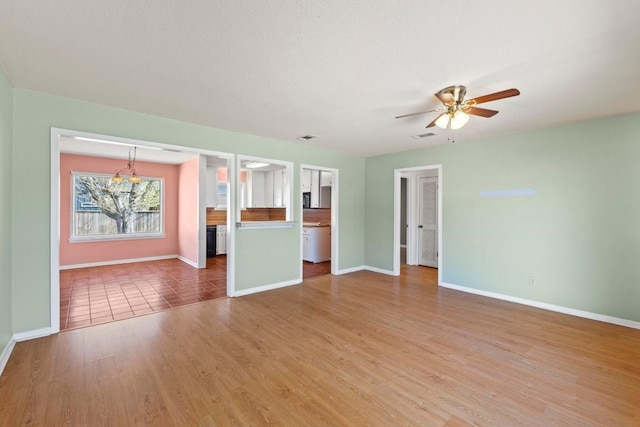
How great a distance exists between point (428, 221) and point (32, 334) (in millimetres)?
6877

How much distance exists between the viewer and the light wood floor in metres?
1.92

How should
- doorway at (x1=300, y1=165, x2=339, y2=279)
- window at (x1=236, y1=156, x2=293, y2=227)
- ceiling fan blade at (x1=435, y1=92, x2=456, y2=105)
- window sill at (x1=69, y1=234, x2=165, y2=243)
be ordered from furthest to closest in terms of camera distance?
window at (x1=236, y1=156, x2=293, y2=227) → doorway at (x1=300, y1=165, x2=339, y2=279) → window sill at (x1=69, y1=234, x2=165, y2=243) → ceiling fan blade at (x1=435, y1=92, x2=456, y2=105)

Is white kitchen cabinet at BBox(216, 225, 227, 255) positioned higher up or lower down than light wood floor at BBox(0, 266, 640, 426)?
higher up

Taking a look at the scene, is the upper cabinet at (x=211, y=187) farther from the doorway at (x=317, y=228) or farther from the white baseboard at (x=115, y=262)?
the doorway at (x=317, y=228)

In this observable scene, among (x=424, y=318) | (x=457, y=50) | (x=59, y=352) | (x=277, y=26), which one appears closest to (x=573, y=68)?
(x=457, y=50)

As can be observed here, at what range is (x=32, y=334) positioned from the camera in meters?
2.94

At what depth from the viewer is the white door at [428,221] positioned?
677 centimetres

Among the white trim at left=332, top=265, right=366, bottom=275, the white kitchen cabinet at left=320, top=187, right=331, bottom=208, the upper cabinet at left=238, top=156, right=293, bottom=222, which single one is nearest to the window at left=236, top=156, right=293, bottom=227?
the upper cabinet at left=238, top=156, right=293, bottom=222

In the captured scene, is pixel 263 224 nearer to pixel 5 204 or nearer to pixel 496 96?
pixel 5 204

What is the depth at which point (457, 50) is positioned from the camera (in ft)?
6.84

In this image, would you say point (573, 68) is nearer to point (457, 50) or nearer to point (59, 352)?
point (457, 50)

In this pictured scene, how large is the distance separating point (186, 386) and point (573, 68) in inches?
155

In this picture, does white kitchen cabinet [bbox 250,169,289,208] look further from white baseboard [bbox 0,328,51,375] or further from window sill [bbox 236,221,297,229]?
white baseboard [bbox 0,328,51,375]

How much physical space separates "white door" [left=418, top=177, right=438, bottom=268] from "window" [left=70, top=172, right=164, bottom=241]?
6499 mm
